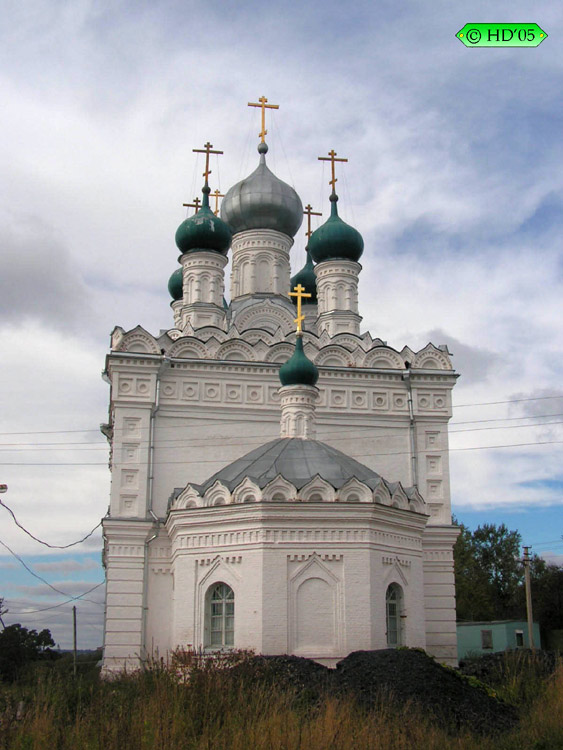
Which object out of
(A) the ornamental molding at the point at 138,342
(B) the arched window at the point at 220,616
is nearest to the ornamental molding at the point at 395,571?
(B) the arched window at the point at 220,616

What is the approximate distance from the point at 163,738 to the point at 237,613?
5.56 m

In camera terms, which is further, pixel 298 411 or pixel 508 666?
pixel 298 411

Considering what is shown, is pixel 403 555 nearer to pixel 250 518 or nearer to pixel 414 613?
pixel 414 613

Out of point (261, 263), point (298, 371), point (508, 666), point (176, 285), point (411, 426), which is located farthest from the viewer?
point (176, 285)

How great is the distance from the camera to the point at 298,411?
1407cm

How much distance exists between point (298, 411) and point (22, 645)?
1938cm

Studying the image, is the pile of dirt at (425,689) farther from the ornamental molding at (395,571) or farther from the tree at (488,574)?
the tree at (488,574)

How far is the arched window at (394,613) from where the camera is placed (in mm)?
12531

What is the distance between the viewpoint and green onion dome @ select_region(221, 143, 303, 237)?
20.0m

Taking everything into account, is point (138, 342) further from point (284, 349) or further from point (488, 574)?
point (488, 574)

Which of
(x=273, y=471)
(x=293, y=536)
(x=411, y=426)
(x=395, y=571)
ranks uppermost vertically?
(x=411, y=426)

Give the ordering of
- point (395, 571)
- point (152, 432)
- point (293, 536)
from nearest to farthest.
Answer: point (293, 536), point (395, 571), point (152, 432)

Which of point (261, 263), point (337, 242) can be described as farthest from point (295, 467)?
point (261, 263)

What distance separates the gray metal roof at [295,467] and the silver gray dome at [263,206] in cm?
783
